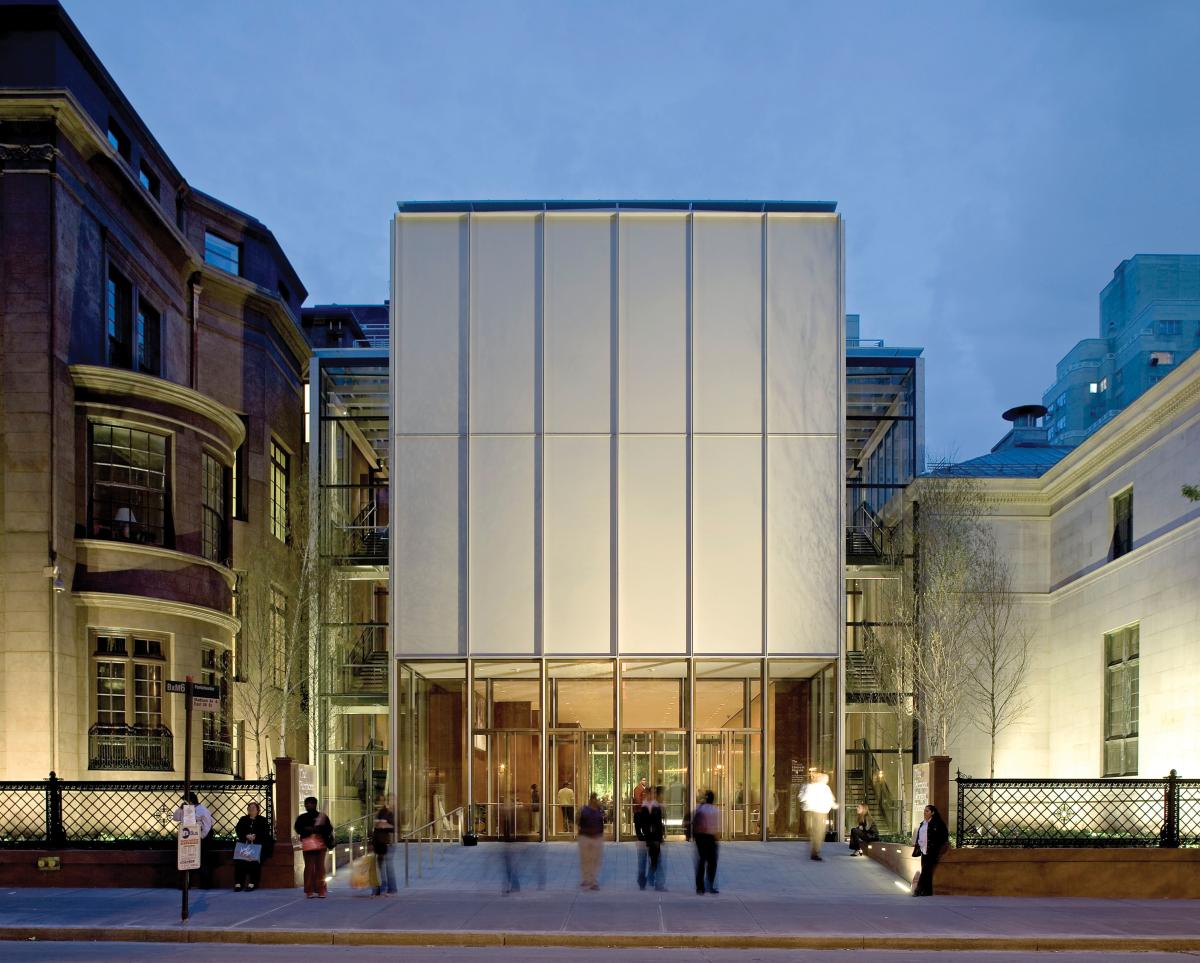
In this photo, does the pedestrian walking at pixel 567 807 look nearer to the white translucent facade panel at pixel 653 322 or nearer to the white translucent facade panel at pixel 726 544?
the white translucent facade panel at pixel 726 544

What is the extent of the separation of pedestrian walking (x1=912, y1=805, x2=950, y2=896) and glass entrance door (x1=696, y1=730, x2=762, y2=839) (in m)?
9.46

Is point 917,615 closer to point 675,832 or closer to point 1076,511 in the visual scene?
point 1076,511

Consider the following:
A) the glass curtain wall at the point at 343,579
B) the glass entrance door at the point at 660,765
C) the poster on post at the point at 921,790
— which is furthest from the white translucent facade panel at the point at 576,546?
the poster on post at the point at 921,790

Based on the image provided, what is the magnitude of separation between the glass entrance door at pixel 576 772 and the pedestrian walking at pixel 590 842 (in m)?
9.11

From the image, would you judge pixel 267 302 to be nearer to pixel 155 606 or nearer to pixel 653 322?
pixel 155 606

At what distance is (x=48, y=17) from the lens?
94.8ft

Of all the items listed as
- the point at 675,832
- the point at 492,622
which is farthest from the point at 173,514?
the point at 675,832

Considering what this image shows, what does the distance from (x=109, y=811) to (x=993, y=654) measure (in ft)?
76.0

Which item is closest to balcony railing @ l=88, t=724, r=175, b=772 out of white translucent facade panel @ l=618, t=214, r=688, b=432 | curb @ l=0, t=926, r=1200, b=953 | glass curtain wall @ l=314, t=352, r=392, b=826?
glass curtain wall @ l=314, t=352, r=392, b=826

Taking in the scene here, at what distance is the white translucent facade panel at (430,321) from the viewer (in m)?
31.8

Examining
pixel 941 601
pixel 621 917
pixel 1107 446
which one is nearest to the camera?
pixel 621 917

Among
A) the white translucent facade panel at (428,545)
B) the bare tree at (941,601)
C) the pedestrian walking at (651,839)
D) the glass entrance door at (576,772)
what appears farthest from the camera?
the bare tree at (941,601)

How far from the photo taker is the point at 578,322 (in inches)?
1257

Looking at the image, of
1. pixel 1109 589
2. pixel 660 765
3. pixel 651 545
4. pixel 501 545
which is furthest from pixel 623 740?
pixel 1109 589
